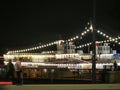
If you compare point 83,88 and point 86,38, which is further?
point 86,38

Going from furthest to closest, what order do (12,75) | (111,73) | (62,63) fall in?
1. (62,63)
2. (111,73)
3. (12,75)

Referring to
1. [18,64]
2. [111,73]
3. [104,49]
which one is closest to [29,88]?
[18,64]

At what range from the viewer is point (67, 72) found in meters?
29.2

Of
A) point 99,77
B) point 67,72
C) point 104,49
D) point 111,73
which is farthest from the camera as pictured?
point 104,49

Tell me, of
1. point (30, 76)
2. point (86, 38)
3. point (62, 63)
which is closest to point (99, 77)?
point (30, 76)

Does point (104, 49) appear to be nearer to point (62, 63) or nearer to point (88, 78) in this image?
point (62, 63)

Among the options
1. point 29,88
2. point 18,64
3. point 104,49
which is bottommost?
point 29,88

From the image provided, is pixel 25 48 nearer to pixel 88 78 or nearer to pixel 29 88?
pixel 88 78

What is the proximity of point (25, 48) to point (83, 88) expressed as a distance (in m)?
55.1

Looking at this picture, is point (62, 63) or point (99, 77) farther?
point (62, 63)

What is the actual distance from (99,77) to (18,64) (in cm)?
861

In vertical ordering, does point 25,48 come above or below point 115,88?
above

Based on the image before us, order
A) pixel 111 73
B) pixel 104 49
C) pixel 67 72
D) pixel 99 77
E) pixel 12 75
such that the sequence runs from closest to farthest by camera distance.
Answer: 1. pixel 12 75
2. pixel 111 73
3. pixel 99 77
4. pixel 67 72
5. pixel 104 49

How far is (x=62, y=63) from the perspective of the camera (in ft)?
135
